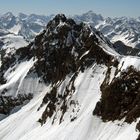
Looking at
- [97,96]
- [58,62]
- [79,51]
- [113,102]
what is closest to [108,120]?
[113,102]

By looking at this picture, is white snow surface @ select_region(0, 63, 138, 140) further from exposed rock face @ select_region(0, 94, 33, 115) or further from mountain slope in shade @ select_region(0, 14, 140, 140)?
exposed rock face @ select_region(0, 94, 33, 115)

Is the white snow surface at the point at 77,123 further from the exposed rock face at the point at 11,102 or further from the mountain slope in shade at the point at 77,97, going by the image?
the exposed rock face at the point at 11,102

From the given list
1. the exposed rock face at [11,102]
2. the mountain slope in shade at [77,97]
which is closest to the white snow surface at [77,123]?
the mountain slope in shade at [77,97]

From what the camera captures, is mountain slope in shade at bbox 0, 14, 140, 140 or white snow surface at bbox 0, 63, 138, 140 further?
mountain slope in shade at bbox 0, 14, 140, 140

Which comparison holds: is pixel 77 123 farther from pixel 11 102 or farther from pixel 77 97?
pixel 11 102

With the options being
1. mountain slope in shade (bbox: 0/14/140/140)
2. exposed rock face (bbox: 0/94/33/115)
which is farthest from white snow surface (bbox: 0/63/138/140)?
exposed rock face (bbox: 0/94/33/115)

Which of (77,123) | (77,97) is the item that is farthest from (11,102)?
(77,123)

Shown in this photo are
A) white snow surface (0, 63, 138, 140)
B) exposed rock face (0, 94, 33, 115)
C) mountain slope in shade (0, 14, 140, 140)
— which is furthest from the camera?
exposed rock face (0, 94, 33, 115)

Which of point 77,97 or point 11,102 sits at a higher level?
point 77,97

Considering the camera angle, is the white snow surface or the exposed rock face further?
the exposed rock face

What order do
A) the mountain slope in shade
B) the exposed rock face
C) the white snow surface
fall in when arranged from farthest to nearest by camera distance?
1. the exposed rock face
2. the mountain slope in shade
3. the white snow surface

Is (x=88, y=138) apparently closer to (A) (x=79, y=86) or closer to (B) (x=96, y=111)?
(B) (x=96, y=111)
